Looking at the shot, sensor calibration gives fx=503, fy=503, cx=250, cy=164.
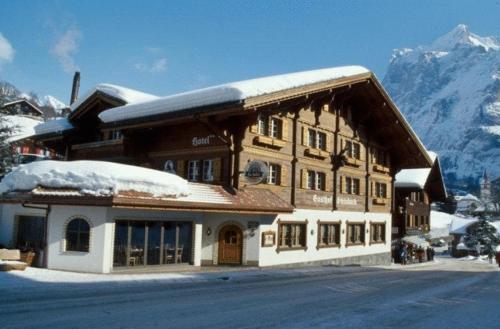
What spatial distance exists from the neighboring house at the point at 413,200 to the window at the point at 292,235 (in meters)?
18.3

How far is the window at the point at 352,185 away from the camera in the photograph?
31066 mm

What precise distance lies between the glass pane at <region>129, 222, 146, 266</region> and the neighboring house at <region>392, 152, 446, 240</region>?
2846cm

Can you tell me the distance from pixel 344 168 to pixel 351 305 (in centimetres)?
1816

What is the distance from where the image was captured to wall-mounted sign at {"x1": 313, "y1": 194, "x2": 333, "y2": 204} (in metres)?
27.5

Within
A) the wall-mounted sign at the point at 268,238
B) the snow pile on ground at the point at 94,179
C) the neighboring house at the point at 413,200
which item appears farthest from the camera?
the neighboring house at the point at 413,200

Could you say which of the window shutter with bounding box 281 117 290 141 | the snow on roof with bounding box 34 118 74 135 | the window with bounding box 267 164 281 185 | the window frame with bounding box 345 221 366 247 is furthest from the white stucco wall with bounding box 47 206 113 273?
the window frame with bounding box 345 221 366 247

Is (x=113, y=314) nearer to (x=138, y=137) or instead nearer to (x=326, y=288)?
(x=326, y=288)

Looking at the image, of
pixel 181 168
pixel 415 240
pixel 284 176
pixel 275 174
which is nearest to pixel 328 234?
pixel 284 176

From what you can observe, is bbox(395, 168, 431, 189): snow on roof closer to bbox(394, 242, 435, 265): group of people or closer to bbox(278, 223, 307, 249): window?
bbox(394, 242, 435, 265): group of people

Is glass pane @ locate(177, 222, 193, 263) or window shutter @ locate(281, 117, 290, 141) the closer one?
glass pane @ locate(177, 222, 193, 263)

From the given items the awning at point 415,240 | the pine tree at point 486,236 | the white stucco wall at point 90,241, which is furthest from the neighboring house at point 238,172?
the pine tree at point 486,236

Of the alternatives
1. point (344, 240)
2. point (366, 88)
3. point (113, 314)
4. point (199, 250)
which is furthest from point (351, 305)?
point (366, 88)

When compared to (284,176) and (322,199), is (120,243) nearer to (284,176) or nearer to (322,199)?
(284,176)

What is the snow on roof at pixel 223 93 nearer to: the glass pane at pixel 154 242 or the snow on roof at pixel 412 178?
the glass pane at pixel 154 242
